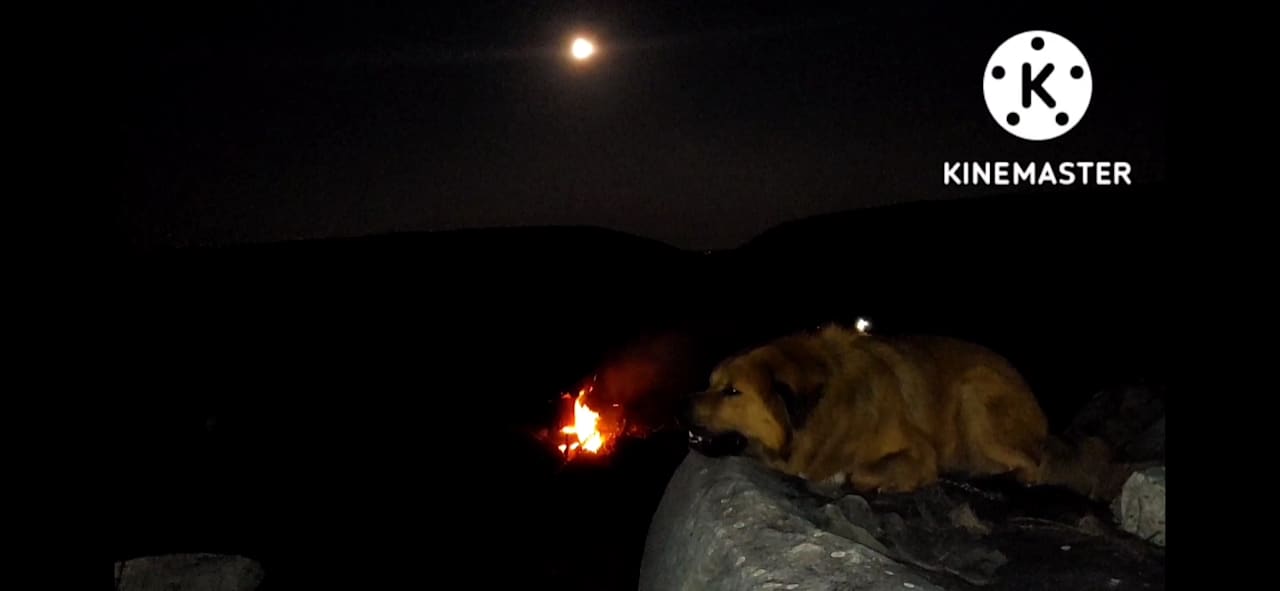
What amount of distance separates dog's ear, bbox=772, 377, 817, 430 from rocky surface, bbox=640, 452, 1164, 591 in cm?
36

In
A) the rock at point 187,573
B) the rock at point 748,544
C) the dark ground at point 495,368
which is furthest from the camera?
the dark ground at point 495,368

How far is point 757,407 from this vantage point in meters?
4.76

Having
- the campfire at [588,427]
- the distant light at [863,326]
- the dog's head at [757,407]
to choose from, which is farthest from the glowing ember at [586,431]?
the dog's head at [757,407]

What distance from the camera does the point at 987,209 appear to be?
20.9m

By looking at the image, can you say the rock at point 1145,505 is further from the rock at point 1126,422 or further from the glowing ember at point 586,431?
the glowing ember at point 586,431

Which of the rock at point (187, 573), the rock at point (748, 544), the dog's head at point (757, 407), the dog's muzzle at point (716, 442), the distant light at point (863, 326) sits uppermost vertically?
the distant light at point (863, 326)

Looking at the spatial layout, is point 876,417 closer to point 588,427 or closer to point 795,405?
point 795,405

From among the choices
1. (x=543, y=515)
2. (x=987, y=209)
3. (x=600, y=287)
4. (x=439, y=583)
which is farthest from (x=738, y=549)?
(x=600, y=287)

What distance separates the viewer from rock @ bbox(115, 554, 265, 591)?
721cm

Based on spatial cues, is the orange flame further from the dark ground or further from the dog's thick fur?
the dog's thick fur

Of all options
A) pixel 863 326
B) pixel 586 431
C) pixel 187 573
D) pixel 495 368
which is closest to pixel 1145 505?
pixel 863 326

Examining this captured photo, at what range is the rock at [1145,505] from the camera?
3.54 m

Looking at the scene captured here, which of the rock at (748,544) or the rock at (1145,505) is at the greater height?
the rock at (1145,505)

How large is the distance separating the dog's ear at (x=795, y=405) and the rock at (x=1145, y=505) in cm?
161
